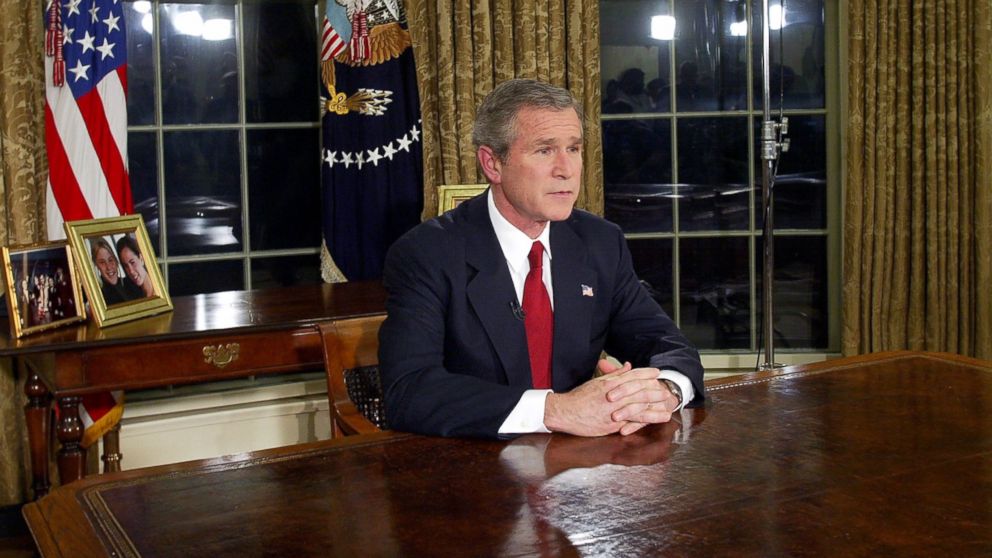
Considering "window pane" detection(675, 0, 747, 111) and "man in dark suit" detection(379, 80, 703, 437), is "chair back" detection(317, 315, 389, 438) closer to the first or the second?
"man in dark suit" detection(379, 80, 703, 437)

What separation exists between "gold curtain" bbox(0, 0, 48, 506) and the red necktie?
6.38ft

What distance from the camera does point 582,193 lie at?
405 cm

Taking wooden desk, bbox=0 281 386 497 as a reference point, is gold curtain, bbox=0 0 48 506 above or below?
above

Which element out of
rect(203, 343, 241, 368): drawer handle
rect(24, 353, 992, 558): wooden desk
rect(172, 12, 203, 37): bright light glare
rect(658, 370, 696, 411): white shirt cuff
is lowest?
rect(24, 353, 992, 558): wooden desk

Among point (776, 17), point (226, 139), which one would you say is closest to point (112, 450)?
point (226, 139)

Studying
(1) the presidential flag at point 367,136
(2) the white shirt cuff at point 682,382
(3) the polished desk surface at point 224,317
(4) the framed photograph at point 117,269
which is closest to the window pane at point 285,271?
(1) the presidential flag at point 367,136

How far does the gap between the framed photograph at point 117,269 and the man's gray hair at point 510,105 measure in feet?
4.24

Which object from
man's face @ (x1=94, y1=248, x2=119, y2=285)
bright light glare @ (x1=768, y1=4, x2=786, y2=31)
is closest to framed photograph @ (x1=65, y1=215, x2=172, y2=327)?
man's face @ (x1=94, y1=248, x2=119, y2=285)

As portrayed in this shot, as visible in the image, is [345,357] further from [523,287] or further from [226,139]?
[226,139]

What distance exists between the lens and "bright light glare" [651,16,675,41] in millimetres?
4281

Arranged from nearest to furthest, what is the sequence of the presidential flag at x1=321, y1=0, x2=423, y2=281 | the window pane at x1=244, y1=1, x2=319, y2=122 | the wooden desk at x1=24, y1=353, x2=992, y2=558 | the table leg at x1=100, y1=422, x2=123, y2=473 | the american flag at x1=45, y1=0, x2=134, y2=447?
the wooden desk at x1=24, y1=353, x2=992, y2=558 < the american flag at x1=45, y1=0, x2=134, y2=447 < the table leg at x1=100, y1=422, x2=123, y2=473 < the presidential flag at x1=321, y1=0, x2=423, y2=281 < the window pane at x1=244, y1=1, x2=319, y2=122

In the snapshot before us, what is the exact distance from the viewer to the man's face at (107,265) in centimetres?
305

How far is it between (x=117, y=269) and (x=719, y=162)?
237 cm

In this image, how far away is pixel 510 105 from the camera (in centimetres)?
228
